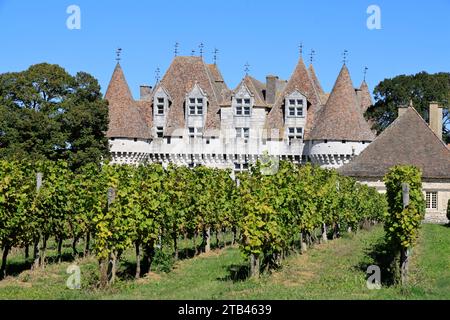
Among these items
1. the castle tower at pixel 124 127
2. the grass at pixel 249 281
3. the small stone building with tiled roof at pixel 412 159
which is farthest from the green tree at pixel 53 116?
the grass at pixel 249 281

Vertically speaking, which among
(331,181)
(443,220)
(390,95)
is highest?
(390,95)

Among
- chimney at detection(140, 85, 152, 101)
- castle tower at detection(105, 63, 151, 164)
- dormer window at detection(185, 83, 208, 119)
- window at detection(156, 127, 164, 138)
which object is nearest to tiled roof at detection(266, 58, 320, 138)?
dormer window at detection(185, 83, 208, 119)

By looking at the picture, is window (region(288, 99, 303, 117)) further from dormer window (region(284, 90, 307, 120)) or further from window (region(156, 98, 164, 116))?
window (region(156, 98, 164, 116))

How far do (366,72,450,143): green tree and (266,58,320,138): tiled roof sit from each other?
1404 centimetres

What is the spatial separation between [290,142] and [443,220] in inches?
489

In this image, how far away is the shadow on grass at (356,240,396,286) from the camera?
17.2m

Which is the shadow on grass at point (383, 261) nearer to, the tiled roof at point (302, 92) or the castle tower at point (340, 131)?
the castle tower at point (340, 131)

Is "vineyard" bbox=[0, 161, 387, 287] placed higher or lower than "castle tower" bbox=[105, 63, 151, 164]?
lower

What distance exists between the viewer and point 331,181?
94.2 feet

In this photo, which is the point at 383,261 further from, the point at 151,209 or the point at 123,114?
the point at 123,114

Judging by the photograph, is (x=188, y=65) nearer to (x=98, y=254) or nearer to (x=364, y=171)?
(x=364, y=171)

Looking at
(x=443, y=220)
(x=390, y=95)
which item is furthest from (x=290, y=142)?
(x=390, y=95)

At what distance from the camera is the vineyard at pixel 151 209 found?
16469 mm

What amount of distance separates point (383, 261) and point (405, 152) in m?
28.4
